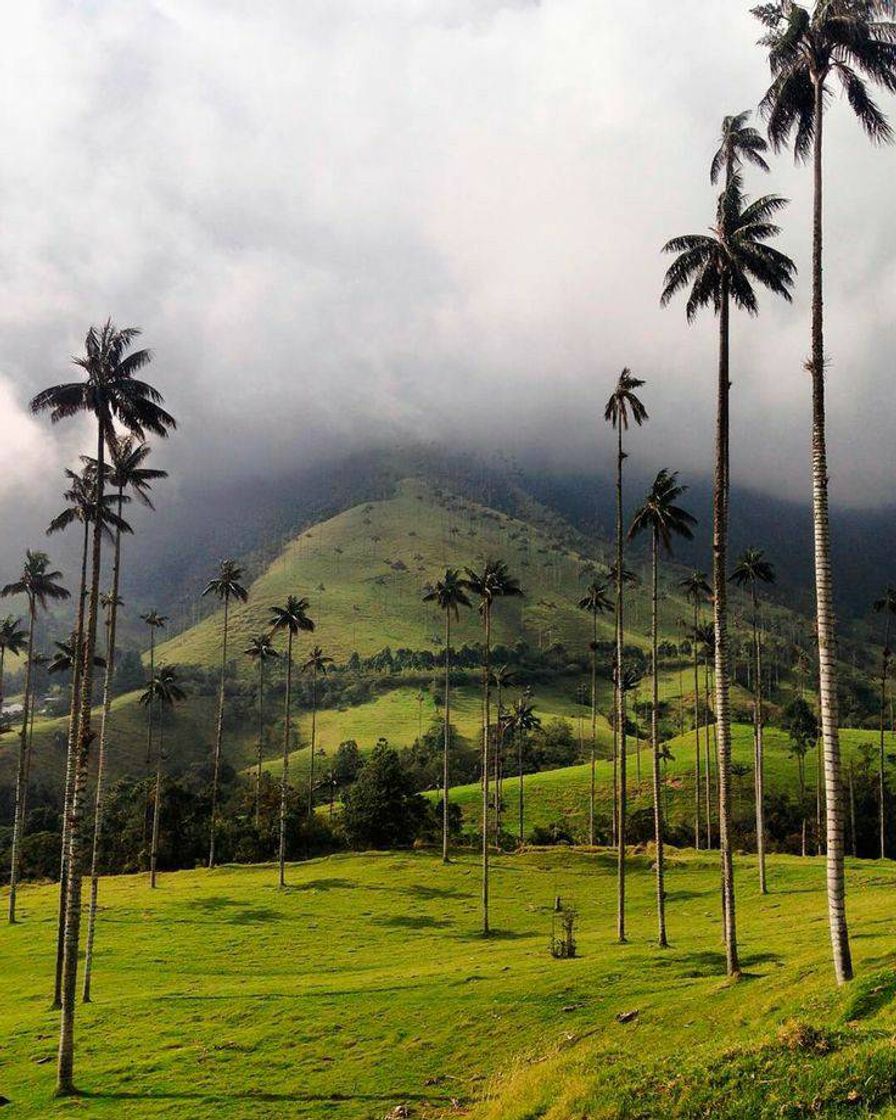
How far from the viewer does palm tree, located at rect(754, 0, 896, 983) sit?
2570cm

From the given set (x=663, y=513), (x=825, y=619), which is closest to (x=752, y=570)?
(x=663, y=513)

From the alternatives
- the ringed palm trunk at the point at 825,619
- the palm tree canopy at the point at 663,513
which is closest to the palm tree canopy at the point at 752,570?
the palm tree canopy at the point at 663,513

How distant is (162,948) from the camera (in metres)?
56.7

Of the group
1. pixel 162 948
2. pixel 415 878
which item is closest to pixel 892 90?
pixel 162 948

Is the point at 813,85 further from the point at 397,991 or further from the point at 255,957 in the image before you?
the point at 255,957

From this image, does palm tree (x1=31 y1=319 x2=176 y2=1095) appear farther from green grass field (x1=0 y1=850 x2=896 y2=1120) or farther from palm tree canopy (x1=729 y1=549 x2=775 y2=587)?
palm tree canopy (x1=729 y1=549 x2=775 y2=587)

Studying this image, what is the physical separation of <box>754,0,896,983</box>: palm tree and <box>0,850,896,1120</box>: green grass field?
6.61m

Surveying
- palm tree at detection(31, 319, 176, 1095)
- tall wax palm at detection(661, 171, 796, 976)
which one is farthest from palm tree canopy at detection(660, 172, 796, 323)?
palm tree at detection(31, 319, 176, 1095)

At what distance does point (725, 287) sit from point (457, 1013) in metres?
33.6

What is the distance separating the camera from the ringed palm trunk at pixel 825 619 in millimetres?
24894

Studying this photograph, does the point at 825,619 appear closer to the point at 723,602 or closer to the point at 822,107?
the point at 723,602

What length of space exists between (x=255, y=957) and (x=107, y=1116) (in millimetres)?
27800

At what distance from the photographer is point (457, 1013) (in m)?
36.0

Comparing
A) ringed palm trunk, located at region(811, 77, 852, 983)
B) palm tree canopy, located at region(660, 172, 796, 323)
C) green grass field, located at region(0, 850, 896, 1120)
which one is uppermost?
palm tree canopy, located at region(660, 172, 796, 323)
